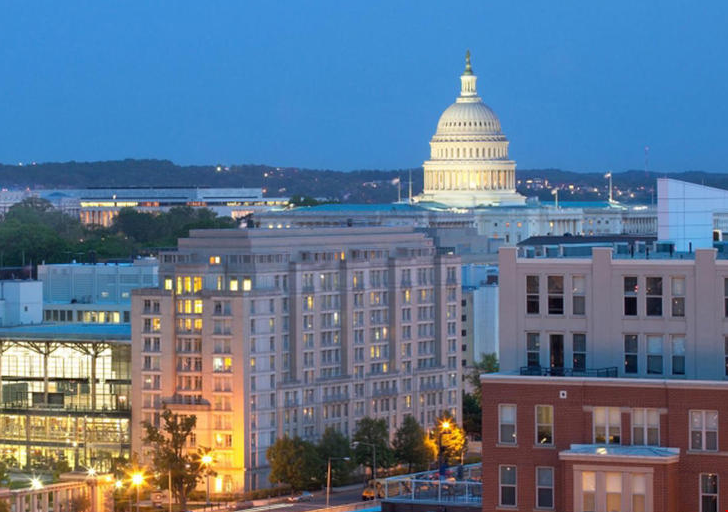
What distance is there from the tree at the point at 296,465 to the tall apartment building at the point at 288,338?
2.13 m

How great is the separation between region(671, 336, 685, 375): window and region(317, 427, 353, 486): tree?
206 feet

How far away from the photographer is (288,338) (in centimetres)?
13125

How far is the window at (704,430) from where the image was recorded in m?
57.9

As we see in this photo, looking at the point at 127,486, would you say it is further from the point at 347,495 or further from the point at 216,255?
the point at 216,255

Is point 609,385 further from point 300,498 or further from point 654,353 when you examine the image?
point 300,498

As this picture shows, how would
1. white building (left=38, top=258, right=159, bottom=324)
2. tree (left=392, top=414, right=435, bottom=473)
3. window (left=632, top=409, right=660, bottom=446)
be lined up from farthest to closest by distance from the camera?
white building (left=38, top=258, right=159, bottom=324), tree (left=392, top=414, right=435, bottom=473), window (left=632, top=409, right=660, bottom=446)

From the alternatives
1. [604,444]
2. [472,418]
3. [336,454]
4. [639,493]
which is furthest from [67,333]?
[639,493]

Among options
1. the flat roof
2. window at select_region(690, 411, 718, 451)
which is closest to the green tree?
the flat roof

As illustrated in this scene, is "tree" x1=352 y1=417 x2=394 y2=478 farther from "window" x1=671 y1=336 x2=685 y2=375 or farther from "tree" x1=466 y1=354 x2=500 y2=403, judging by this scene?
"window" x1=671 y1=336 x2=685 y2=375

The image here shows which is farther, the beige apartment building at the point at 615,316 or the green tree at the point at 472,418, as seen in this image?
the green tree at the point at 472,418

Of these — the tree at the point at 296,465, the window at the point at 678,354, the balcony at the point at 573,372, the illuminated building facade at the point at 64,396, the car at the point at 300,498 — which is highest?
the window at the point at 678,354

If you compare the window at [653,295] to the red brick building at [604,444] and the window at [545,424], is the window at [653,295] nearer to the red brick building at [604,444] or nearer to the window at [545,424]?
the red brick building at [604,444]

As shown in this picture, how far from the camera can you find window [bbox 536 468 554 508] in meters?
59.2

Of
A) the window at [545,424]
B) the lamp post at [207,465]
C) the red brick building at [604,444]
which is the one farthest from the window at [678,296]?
the lamp post at [207,465]
